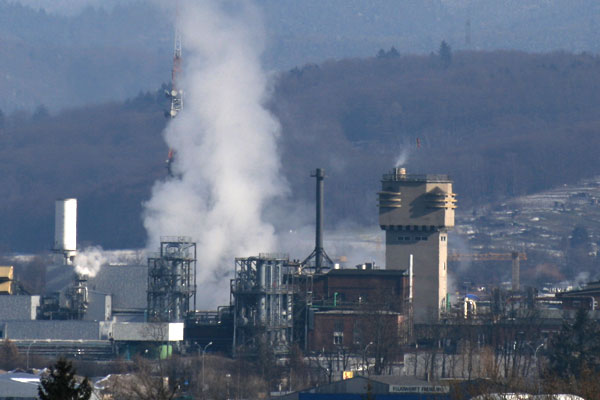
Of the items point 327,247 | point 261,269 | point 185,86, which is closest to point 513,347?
point 261,269

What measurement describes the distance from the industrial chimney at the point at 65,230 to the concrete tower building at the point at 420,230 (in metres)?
25.3

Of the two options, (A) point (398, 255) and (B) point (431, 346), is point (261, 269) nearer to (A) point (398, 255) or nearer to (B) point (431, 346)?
(B) point (431, 346)

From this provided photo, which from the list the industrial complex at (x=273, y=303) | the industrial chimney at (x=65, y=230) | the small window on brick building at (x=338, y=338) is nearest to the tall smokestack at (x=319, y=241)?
the industrial complex at (x=273, y=303)

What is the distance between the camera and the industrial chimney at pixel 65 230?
128m

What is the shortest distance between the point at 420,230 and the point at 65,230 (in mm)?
28648

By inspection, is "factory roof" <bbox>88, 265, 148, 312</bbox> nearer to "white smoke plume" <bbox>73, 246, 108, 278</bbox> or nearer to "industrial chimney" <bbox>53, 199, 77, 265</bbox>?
"white smoke plume" <bbox>73, 246, 108, 278</bbox>

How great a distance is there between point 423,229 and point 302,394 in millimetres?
57999

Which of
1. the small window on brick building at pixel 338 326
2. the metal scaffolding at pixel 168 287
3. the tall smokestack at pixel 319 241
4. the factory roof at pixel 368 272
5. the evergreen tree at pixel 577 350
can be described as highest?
the tall smokestack at pixel 319 241

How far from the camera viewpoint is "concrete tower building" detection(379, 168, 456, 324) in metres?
132

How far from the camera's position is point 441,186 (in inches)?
5290

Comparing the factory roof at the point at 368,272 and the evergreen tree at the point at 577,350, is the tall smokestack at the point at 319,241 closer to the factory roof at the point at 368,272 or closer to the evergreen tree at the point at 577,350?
the factory roof at the point at 368,272

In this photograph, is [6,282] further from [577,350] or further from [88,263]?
[577,350]

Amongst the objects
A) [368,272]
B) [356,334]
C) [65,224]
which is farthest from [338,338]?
[65,224]

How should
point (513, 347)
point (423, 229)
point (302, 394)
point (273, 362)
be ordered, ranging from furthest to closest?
1. point (423, 229)
2. point (513, 347)
3. point (273, 362)
4. point (302, 394)
